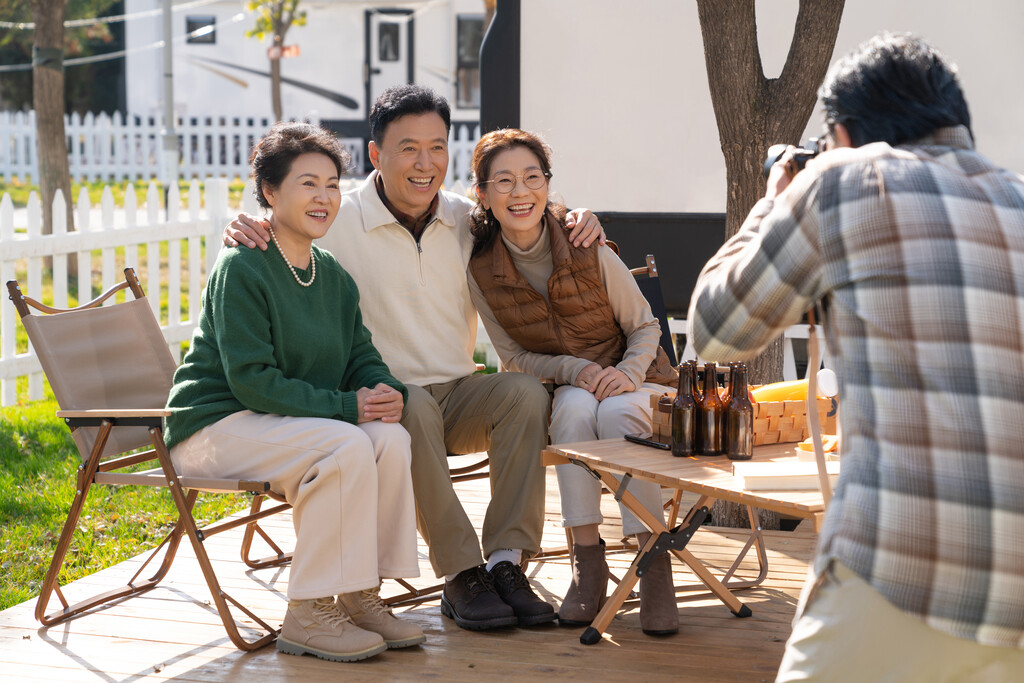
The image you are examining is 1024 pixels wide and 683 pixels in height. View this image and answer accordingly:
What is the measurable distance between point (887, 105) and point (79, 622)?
2.88 metres

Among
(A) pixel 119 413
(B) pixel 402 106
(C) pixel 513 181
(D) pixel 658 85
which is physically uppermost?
(D) pixel 658 85

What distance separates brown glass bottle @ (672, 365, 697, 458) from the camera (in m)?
3.14

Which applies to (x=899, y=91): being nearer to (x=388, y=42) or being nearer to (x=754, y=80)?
(x=754, y=80)

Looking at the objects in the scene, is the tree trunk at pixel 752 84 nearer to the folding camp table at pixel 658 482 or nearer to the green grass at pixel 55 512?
the folding camp table at pixel 658 482

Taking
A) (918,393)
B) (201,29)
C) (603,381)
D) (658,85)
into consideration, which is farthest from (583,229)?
(201,29)

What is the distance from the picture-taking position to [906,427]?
5.62ft

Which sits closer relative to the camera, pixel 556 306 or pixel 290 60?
pixel 556 306

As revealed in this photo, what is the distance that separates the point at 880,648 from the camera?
5.71 feet

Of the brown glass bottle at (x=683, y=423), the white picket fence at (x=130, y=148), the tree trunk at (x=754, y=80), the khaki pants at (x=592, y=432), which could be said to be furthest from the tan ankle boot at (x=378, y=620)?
the white picket fence at (x=130, y=148)

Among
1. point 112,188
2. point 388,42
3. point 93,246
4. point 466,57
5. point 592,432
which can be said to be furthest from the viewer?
point 388,42

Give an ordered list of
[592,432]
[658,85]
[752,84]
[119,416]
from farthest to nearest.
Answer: [658,85] < [752,84] < [592,432] < [119,416]

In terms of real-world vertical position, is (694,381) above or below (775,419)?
above

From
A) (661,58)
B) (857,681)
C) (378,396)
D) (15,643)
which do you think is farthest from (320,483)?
(661,58)

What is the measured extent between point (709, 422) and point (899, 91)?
4.83ft
